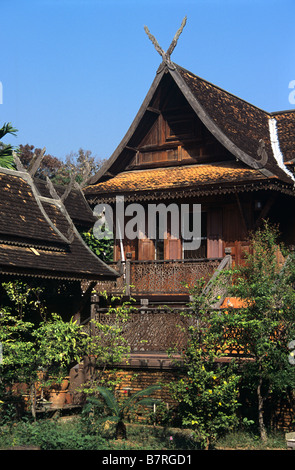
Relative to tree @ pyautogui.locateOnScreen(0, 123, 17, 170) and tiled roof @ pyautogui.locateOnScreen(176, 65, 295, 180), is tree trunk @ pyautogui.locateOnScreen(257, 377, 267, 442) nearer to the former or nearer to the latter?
tiled roof @ pyautogui.locateOnScreen(176, 65, 295, 180)

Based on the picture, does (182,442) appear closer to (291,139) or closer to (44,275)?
(44,275)

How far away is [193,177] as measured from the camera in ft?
72.0

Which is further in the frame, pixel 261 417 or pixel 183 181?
pixel 183 181

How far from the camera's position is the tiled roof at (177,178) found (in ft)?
68.9

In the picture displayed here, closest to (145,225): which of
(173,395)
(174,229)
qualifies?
(174,229)

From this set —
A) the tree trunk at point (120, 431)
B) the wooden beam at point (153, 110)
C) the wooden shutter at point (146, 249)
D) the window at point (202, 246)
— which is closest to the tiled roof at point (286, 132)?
the window at point (202, 246)

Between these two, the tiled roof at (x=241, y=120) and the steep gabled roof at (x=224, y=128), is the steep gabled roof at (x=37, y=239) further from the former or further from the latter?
the tiled roof at (x=241, y=120)

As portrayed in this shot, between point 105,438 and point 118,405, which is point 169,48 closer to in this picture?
point 118,405

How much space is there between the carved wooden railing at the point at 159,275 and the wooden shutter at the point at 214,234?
167cm

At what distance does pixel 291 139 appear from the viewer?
24.4 metres

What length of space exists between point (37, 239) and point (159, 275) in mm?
4131

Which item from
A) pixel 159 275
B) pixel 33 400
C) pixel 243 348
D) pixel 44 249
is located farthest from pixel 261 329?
pixel 159 275

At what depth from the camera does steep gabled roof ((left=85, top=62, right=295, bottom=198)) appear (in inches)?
854

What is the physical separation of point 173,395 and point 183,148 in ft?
38.2
